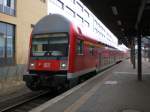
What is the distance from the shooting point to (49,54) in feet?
49.0

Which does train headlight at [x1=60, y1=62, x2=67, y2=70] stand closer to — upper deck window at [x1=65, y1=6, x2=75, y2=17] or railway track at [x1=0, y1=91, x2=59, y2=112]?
railway track at [x1=0, y1=91, x2=59, y2=112]

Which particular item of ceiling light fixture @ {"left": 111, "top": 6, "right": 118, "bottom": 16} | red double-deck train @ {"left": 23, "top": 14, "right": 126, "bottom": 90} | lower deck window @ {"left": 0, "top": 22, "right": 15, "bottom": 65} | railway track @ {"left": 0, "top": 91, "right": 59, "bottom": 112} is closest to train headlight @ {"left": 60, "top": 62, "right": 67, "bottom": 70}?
red double-deck train @ {"left": 23, "top": 14, "right": 126, "bottom": 90}

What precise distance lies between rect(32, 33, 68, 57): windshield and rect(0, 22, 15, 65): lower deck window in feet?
49.1

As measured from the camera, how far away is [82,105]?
10.5 m

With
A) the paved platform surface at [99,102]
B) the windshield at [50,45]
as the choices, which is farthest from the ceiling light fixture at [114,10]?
the paved platform surface at [99,102]

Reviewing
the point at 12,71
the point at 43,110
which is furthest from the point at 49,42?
the point at 12,71

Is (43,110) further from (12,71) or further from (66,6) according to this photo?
(66,6)

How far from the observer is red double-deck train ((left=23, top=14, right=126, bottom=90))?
1450cm

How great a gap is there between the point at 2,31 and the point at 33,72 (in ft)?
51.7

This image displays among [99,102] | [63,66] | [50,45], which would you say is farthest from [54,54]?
[99,102]

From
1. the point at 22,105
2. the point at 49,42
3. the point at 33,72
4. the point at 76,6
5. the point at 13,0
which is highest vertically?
the point at 76,6

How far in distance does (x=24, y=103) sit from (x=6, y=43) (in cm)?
1799

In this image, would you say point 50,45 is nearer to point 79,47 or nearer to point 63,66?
point 63,66

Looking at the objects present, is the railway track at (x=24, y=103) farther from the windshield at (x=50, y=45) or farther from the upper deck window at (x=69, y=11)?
the upper deck window at (x=69, y=11)
